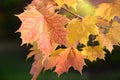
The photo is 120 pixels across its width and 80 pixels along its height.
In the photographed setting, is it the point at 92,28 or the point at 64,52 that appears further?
the point at 64,52

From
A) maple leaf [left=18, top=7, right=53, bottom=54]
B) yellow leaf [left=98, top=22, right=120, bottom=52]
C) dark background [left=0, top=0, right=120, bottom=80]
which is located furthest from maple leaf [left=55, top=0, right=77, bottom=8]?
dark background [left=0, top=0, right=120, bottom=80]

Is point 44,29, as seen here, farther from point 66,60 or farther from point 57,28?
point 66,60

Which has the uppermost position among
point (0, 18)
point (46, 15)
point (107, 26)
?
point (0, 18)

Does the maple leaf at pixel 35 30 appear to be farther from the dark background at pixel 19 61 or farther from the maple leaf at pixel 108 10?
the dark background at pixel 19 61

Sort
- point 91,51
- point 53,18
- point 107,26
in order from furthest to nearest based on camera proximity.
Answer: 1. point 91,51
2. point 107,26
3. point 53,18

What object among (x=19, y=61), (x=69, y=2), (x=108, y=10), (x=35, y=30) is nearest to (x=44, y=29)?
(x=35, y=30)

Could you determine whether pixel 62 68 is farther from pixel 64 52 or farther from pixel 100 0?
pixel 100 0

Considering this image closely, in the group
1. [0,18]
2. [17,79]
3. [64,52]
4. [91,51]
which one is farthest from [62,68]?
[0,18]
